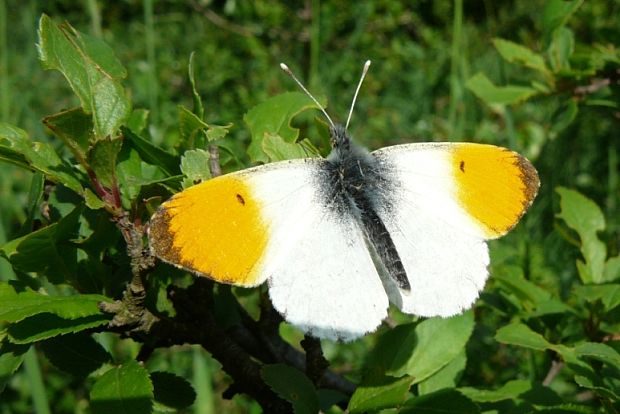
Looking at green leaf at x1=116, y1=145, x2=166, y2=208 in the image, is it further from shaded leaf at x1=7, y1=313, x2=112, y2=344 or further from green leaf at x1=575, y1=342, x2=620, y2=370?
green leaf at x1=575, y1=342, x2=620, y2=370

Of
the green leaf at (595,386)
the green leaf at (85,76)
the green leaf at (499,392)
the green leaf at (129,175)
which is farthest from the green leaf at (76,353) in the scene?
the green leaf at (595,386)

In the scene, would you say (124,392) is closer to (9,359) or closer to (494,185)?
(9,359)

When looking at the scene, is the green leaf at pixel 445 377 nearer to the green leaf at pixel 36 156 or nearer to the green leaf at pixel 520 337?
the green leaf at pixel 520 337

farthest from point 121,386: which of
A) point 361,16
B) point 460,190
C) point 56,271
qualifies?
point 361,16

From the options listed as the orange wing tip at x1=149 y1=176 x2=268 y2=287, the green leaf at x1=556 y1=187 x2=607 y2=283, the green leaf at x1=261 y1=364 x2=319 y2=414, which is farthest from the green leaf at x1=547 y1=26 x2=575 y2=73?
the green leaf at x1=261 y1=364 x2=319 y2=414

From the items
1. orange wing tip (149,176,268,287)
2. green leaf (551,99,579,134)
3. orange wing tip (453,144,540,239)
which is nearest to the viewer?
orange wing tip (149,176,268,287)

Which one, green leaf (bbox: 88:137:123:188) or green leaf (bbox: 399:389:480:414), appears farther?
green leaf (bbox: 399:389:480:414)
